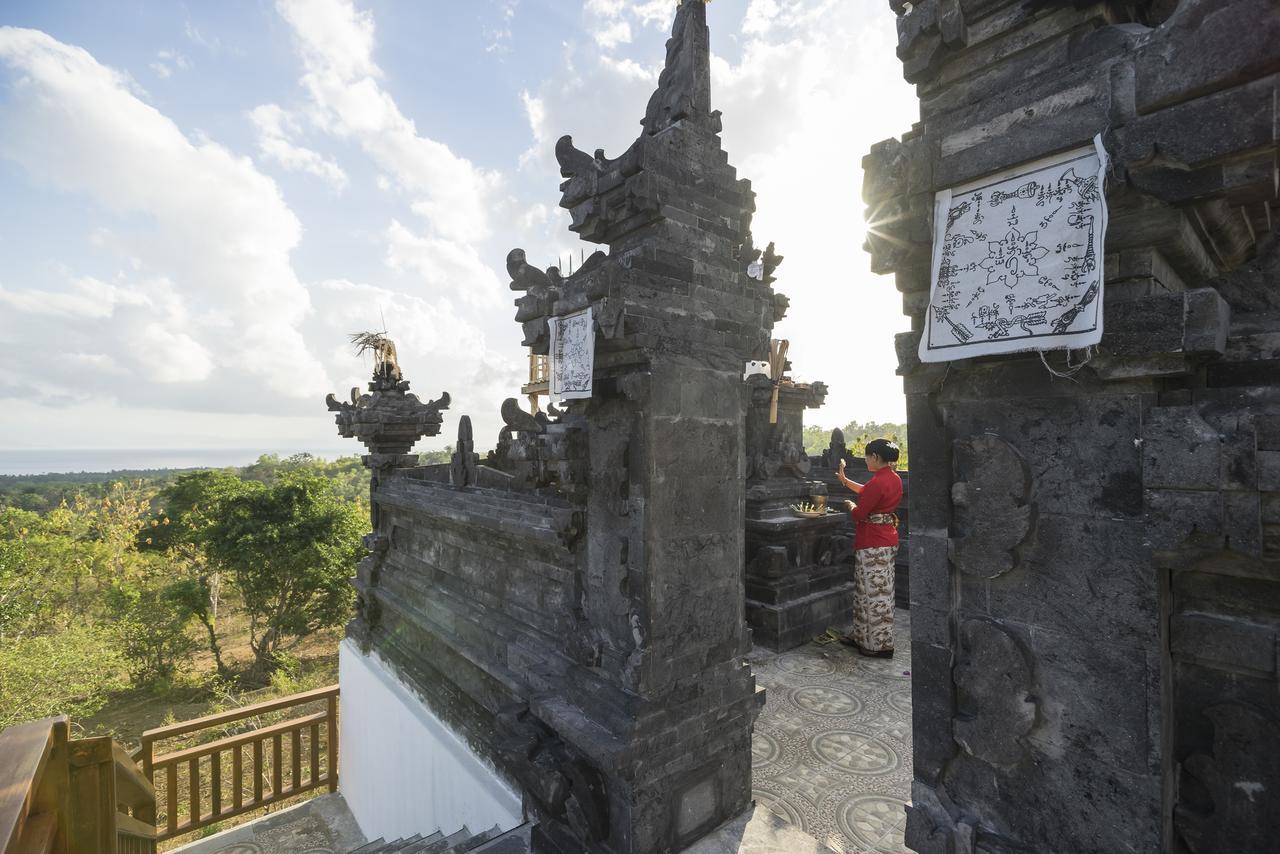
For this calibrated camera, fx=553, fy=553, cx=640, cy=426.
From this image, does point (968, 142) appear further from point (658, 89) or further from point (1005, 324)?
point (658, 89)

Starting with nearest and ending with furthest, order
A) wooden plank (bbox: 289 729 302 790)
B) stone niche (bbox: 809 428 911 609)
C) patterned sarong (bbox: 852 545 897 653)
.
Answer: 1. patterned sarong (bbox: 852 545 897 653)
2. wooden plank (bbox: 289 729 302 790)
3. stone niche (bbox: 809 428 911 609)

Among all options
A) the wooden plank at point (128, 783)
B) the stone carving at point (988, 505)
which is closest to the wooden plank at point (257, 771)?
the wooden plank at point (128, 783)

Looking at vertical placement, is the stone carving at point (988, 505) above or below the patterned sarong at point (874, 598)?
above

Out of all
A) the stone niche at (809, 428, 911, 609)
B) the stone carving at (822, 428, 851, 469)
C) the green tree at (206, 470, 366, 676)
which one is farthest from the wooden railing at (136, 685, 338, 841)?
the green tree at (206, 470, 366, 676)

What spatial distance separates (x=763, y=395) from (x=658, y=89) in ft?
17.6

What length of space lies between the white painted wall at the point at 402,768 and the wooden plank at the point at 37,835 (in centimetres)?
376

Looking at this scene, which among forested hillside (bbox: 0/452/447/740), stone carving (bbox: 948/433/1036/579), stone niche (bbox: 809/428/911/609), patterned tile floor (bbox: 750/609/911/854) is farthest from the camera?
forested hillside (bbox: 0/452/447/740)

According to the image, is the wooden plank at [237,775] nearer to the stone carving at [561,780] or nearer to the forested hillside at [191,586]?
the stone carving at [561,780]

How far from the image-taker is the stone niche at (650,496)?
3779 mm

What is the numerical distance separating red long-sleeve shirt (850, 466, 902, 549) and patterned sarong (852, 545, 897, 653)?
0.35 feet

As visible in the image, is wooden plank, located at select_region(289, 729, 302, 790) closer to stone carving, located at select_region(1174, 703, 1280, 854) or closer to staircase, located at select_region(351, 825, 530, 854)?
staircase, located at select_region(351, 825, 530, 854)

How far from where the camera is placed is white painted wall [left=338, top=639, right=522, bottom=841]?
5766mm

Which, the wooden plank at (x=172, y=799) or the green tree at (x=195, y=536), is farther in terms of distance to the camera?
the green tree at (x=195, y=536)

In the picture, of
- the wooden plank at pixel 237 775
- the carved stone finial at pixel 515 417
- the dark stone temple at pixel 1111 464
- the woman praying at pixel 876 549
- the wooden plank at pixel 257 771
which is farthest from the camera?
the wooden plank at pixel 257 771
